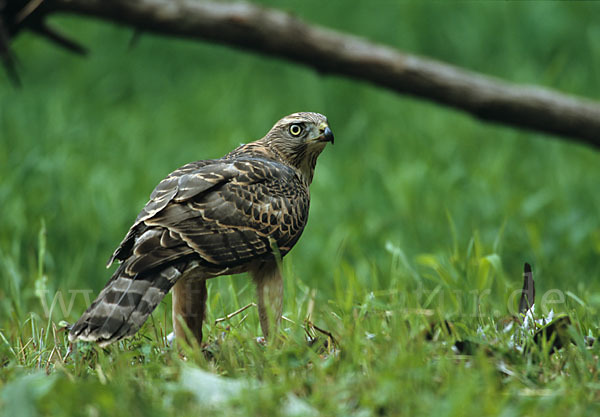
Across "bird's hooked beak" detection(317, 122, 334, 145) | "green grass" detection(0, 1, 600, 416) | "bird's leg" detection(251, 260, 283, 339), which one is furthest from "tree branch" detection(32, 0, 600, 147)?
"bird's leg" detection(251, 260, 283, 339)

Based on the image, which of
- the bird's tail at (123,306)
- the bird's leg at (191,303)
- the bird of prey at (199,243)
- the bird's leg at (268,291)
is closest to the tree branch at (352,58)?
the bird of prey at (199,243)

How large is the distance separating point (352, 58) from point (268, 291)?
121 inches

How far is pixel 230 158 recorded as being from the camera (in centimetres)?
447

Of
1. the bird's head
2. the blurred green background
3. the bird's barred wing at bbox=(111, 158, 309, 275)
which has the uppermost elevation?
the bird's head

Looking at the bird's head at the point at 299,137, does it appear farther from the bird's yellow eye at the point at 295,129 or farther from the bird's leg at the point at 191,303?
the bird's leg at the point at 191,303

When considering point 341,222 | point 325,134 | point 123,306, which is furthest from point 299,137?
point 341,222

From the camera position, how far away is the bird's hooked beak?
14.9 ft

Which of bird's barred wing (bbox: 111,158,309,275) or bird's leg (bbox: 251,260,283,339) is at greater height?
bird's barred wing (bbox: 111,158,309,275)

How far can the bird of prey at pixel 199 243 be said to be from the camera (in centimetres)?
344

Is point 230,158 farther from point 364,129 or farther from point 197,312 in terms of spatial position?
point 364,129

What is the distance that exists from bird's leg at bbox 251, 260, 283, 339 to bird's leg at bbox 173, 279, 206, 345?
11.7 inches

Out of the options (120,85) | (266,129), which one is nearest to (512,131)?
(266,129)

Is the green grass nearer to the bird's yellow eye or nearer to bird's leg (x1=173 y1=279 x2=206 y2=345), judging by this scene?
bird's leg (x1=173 y1=279 x2=206 y2=345)

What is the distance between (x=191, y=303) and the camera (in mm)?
3943
